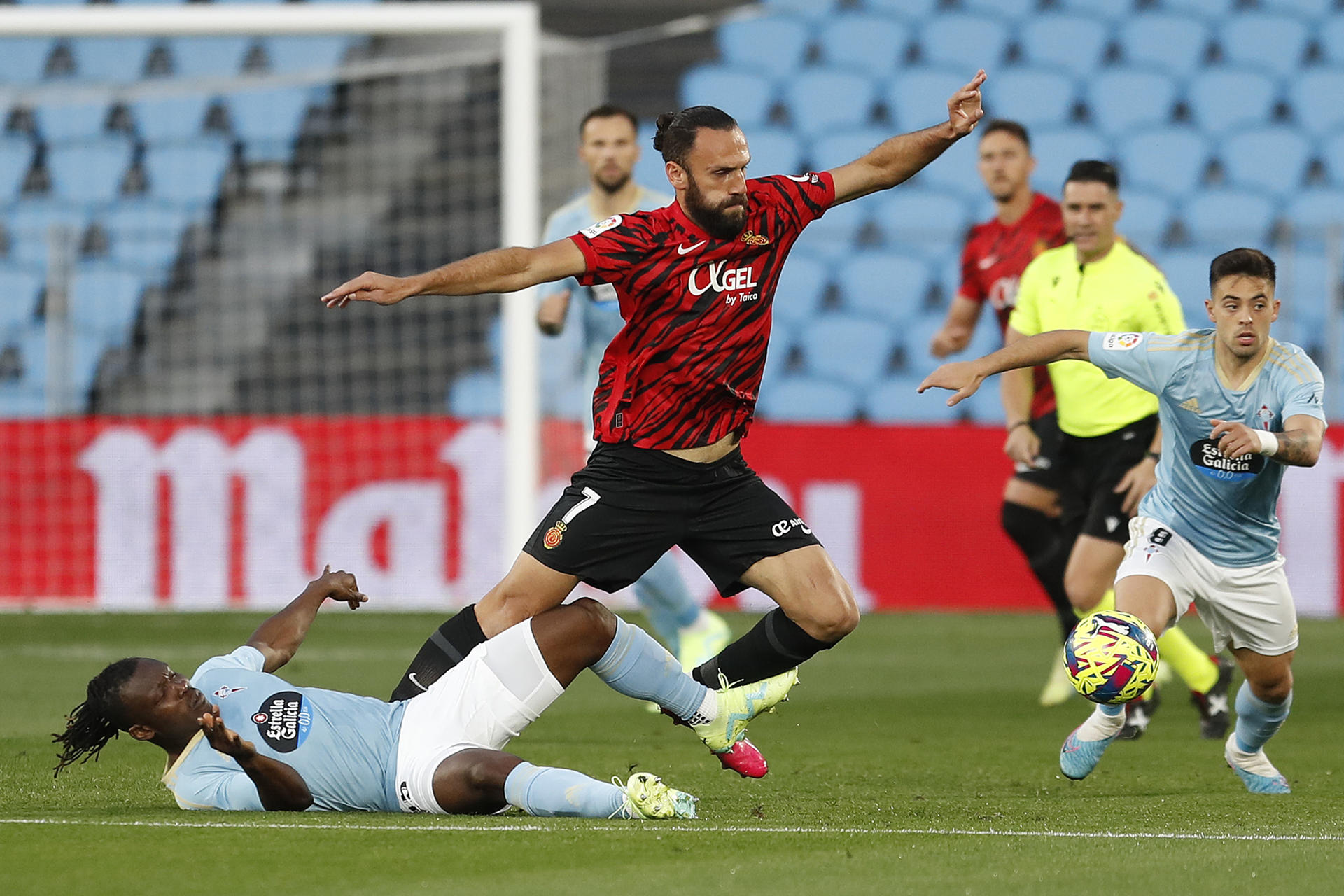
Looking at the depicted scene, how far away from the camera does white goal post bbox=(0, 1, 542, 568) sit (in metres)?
10.6

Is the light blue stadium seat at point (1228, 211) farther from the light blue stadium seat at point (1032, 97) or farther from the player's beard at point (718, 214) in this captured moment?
the player's beard at point (718, 214)

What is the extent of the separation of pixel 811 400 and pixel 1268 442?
9.17 m

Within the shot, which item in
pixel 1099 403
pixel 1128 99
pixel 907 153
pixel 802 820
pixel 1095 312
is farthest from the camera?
pixel 1128 99

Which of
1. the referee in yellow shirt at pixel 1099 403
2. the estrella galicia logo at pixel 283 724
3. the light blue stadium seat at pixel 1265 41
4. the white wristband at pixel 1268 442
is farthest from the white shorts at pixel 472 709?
the light blue stadium seat at pixel 1265 41

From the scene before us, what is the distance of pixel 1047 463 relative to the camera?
8.01 m

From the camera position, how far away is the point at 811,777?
19.4 ft

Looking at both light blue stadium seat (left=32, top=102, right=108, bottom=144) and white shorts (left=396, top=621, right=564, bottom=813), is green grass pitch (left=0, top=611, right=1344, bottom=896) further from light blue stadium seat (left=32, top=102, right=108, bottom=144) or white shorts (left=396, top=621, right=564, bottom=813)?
light blue stadium seat (left=32, top=102, right=108, bottom=144)

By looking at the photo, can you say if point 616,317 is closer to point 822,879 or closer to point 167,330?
point 822,879

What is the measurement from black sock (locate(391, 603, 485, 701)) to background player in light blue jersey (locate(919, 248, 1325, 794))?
5.25 feet

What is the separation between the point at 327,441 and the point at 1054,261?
6.22 metres

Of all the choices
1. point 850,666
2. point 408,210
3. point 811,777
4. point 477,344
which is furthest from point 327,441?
point 811,777

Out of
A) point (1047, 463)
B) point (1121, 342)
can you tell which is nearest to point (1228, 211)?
point (1047, 463)

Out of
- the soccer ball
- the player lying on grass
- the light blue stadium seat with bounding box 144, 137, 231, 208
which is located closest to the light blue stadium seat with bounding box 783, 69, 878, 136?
the light blue stadium seat with bounding box 144, 137, 231, 208

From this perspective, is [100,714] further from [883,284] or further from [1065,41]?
[1065,41]
